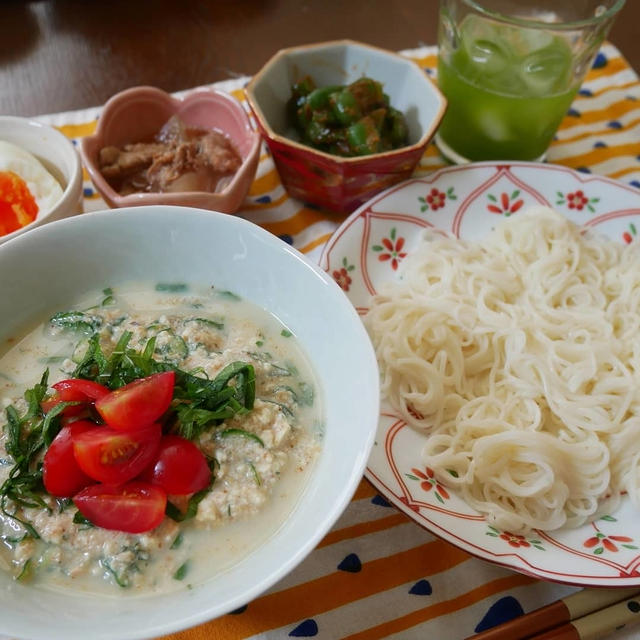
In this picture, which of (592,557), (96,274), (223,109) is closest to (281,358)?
(96,274)

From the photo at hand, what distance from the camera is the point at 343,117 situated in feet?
7.63

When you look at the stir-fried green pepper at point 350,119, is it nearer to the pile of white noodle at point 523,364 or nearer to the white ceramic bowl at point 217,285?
the pile of white noodle at point 523,364

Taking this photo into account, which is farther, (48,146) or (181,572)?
(48,146)

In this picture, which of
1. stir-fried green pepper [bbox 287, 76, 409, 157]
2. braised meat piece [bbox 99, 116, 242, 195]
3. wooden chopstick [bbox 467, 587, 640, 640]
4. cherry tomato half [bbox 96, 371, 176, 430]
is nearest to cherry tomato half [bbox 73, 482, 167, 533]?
cherry tomato half [bbox 96, 371, 176, 430]

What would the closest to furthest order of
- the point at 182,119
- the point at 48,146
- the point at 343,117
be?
the point at 48,146, the point at 343,117, the point at 182,119

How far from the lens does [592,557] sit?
1.57 metres

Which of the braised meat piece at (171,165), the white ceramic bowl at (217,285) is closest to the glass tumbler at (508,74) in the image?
the braised meat piece at (171,165)

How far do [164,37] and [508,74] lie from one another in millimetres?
1777

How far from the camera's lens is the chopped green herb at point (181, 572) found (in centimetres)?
118

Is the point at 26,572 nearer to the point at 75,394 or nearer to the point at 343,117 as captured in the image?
the point at 75,394

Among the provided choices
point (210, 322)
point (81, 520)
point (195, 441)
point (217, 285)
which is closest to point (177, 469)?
point (195, 441)

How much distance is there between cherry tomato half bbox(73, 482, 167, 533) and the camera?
46.1 inches

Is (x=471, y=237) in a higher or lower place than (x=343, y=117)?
lower

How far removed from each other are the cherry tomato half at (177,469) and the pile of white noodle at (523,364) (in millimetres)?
738
